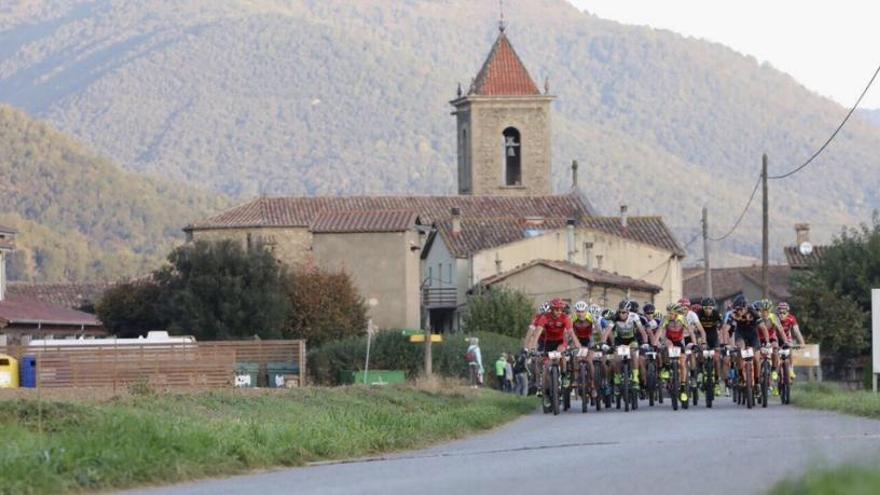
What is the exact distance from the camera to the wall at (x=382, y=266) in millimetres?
105188

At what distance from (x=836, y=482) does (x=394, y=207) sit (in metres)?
106

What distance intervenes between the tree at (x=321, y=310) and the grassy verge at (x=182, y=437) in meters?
57.2

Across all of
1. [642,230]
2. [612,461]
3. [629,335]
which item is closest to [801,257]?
[642,230]

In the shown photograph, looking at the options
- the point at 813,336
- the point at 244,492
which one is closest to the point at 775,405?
the point at 244,492

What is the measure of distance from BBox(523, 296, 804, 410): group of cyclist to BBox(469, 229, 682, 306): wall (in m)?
66.0

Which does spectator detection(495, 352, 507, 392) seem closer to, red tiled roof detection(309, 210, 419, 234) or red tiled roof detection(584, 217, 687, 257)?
red tiled roof detection(584, 217, 687, 257)

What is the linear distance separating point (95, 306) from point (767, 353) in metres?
64.8

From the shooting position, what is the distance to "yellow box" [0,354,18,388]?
52219 mm

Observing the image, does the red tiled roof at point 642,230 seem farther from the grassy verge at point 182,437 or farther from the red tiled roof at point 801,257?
the grassy verge at point 182,437

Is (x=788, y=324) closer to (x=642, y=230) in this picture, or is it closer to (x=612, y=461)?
(x=612, y=461)

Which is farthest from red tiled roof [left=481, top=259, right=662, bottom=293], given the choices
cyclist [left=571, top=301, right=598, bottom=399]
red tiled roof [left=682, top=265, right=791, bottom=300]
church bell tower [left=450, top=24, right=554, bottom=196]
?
cyclist [left=571, top=301, right=598, bottom=399]

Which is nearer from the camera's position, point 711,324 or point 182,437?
point 182,437

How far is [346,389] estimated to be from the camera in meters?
39.4

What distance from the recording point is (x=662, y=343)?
32531mm
